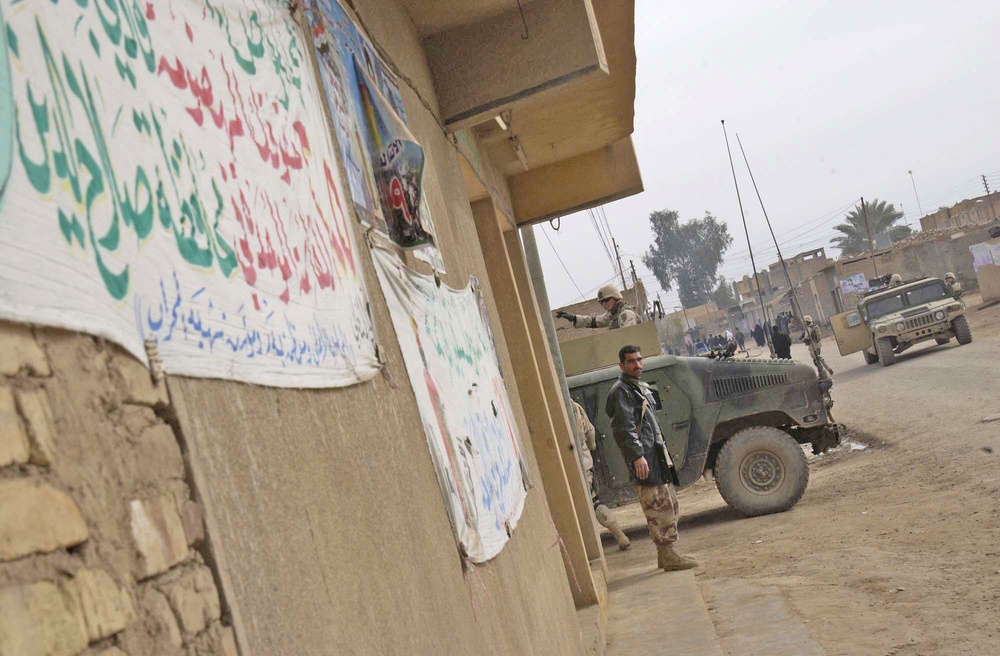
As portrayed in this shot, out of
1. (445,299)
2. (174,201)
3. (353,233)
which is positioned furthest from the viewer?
(445,299)

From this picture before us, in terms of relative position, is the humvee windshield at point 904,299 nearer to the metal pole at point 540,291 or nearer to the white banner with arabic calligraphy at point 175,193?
the metal pole at point 540,291

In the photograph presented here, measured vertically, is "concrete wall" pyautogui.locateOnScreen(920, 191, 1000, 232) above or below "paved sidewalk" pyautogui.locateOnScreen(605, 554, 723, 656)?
above

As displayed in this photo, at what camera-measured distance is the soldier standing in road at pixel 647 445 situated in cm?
880

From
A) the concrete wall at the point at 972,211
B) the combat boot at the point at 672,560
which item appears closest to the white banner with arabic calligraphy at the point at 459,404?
the combat boot at the point at 672,560

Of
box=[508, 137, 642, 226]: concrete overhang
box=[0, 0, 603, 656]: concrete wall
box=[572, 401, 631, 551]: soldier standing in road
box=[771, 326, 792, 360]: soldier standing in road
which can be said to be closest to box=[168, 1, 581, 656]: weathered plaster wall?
box=[0, 0, 603, 656]: concrete wall

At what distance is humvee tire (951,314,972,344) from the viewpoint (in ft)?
80.0

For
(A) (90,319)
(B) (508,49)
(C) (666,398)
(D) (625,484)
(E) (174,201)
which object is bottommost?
(D) (625,484)

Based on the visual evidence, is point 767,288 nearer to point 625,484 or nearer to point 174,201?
point 625,484

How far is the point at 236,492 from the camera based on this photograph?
5.74ft

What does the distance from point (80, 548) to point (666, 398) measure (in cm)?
1030

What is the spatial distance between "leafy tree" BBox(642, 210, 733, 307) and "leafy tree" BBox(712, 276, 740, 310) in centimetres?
91

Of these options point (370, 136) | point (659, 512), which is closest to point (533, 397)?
point (659, 512)

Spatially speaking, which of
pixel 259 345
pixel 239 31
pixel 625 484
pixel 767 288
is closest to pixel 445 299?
pixel 239 31

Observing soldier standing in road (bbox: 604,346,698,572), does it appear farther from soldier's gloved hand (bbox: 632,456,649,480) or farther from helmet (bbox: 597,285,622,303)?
helmet (bbox: 597,285,622,303)
